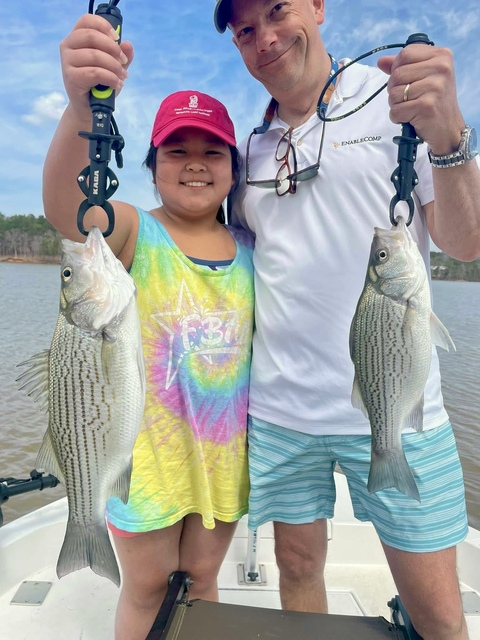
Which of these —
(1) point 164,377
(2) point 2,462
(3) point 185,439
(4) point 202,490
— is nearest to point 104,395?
(1) point 164,377

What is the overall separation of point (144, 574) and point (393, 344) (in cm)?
158

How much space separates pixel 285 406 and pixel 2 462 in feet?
17.3

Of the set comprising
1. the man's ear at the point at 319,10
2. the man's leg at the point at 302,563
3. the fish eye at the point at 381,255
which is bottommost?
the man's leg at the point at 302,563

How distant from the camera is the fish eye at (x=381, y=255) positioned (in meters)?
1.74

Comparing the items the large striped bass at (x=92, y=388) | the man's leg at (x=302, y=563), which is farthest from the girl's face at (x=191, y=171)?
the man's leg at (x=302, y=563)

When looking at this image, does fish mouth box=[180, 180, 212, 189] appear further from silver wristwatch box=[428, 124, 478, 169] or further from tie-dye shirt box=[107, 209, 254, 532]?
silver wristwatch box=[428, 124, 478, 169]

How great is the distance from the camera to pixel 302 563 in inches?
98.4

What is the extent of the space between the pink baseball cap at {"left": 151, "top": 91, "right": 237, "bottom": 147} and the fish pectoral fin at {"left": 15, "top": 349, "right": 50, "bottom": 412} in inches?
45.3

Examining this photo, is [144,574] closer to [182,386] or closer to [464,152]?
[182,386]

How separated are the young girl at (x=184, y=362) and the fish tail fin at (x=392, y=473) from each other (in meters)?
0.72

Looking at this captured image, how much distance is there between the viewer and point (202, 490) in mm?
2248

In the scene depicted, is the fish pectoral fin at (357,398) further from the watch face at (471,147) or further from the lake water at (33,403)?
the lake water at (33,403)

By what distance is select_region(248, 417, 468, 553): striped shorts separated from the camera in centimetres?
213

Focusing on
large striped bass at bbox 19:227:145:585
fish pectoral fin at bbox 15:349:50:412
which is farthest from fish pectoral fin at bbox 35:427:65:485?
fish pectoral fin at bbox 15:349:50:412
